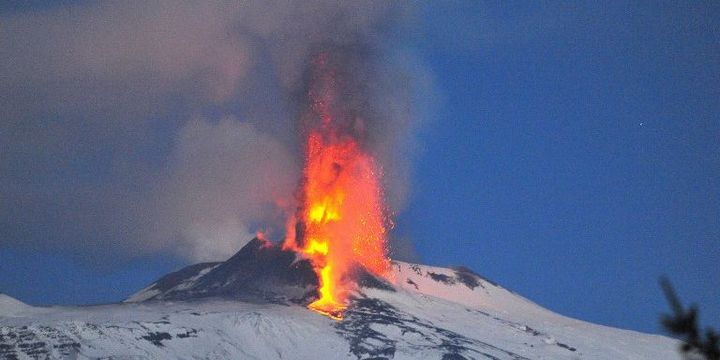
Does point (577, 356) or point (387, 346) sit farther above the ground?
point (577, 356)

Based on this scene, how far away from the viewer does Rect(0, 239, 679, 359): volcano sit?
137250 mm

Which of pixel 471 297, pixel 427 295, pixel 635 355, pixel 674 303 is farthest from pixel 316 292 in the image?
pixel 674 303

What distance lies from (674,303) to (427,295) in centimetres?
16993

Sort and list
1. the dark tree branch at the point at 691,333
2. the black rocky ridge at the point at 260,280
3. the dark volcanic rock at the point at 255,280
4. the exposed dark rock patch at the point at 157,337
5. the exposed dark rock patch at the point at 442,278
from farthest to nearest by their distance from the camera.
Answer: the exposed dark rock patch at the point at 442,278, the dark volcanic rock at the point at 255,280, the black rocky ridge at the point at 260,280, the exposed dark rock patch at the point at 157,337, the dark tree branch at the point at 691,333

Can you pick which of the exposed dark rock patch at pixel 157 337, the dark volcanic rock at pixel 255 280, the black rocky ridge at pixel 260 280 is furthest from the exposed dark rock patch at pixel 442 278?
the exposed dark rock patch at pixel 157 337

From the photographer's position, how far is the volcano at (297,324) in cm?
13725

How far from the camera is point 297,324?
147 meters

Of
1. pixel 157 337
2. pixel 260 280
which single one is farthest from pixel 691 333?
pixel 260 280

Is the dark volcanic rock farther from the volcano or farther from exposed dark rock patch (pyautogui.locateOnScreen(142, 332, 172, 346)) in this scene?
exposed dark rock patch (pyautogui.locateOnScreen(142, 332, 172, 346))

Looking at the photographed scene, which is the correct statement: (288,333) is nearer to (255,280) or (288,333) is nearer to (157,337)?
(157,337)

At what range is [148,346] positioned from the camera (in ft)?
444

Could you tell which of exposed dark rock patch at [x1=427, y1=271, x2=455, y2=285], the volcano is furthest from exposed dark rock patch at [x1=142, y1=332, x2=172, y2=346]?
exposed dark rock patch at [x1=427, y1=271, x2=455, y2=285]

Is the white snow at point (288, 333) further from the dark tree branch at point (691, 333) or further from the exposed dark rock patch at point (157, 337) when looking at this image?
the dark tree branch at point (691, 333)

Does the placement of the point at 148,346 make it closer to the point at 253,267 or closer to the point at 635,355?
the point at 253,267
